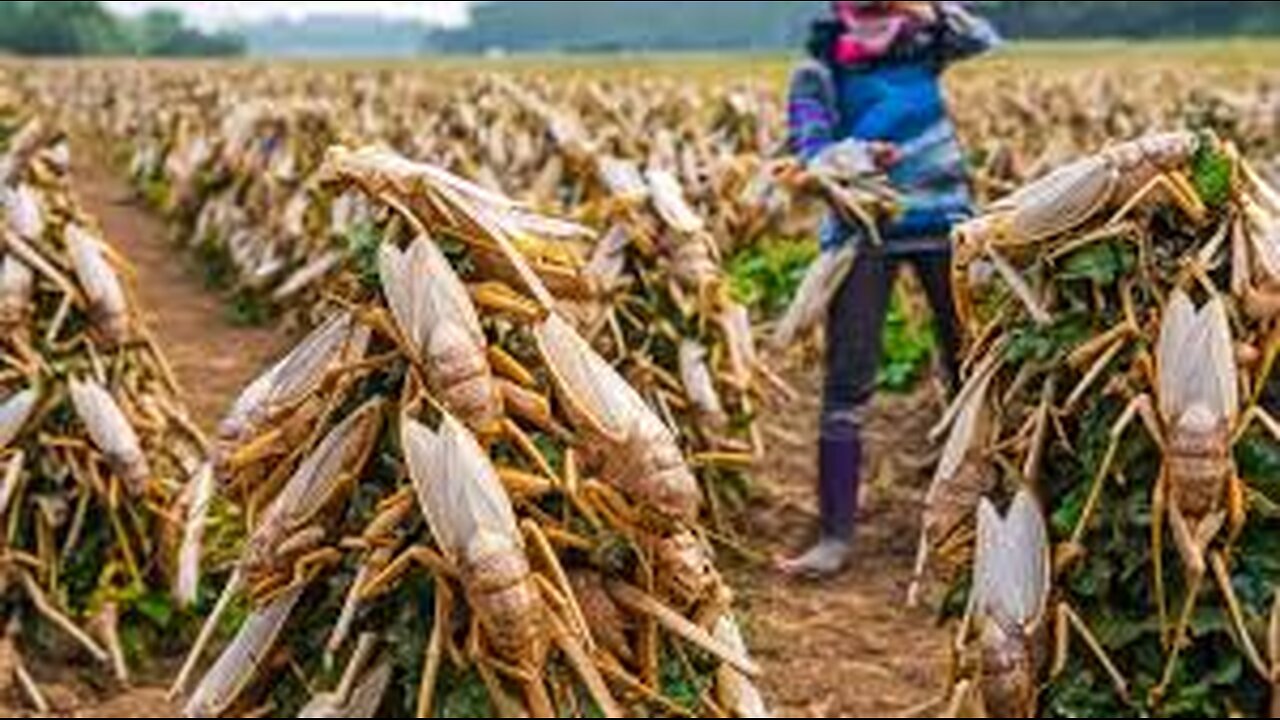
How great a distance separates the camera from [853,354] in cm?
731

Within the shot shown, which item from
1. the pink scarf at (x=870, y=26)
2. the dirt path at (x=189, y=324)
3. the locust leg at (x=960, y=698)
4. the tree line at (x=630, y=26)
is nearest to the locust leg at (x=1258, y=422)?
the locust leg at (x=960, y=698)

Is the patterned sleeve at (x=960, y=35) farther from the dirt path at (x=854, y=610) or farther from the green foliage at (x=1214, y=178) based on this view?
the green foliage at (x=1214, y=178)

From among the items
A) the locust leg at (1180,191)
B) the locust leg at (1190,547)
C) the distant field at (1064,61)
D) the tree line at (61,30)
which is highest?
the locust leg at (1180,191)

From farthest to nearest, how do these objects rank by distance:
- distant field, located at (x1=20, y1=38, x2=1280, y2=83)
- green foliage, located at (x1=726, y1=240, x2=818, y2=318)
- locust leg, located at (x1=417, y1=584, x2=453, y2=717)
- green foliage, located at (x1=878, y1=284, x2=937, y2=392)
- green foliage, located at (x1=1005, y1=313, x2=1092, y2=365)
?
distant field, located at (x1=20, y1=38, x2=1280, y2=83)
green foliage, located at (x1=726, y1=240, x2=818, y2=318)
green foliage, located at (x1=878, y1=284, x2=937, y2=392)
green foliage, located at (x1=1005, y1=313, x2=1092, y2=365)
locust leg, located at (x1=417, y1=584, x2=453, y2=717)

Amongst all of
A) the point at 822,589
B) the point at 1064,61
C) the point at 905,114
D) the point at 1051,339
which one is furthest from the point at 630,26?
the point at 1051,339

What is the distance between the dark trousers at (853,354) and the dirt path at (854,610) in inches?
11.2

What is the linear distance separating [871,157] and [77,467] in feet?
8.46

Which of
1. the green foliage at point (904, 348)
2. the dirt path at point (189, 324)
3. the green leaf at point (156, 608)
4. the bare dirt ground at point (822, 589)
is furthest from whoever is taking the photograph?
the dirt path at point (189, 324)

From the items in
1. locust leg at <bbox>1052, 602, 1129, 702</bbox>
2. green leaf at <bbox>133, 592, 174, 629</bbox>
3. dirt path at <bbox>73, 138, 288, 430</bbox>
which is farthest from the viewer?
dirt path at <bbox>73, 138, 288, 430</bbox>

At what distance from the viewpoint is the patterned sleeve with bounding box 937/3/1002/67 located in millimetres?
7406

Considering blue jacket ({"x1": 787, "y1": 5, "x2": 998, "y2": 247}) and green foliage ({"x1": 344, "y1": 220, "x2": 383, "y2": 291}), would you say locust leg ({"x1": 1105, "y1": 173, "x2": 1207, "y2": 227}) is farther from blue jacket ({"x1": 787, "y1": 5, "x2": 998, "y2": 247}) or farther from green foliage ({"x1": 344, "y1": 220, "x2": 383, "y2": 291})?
blue jacket ({"x1": 787, "y1": 5, "x2": 998, "y2": 247})

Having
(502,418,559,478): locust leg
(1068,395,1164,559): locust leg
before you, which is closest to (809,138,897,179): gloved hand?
(1068,395,1164,559): locust leg

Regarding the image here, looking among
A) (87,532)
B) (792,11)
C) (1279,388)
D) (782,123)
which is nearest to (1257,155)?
(782,123)

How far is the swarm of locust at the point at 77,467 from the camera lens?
646cm
